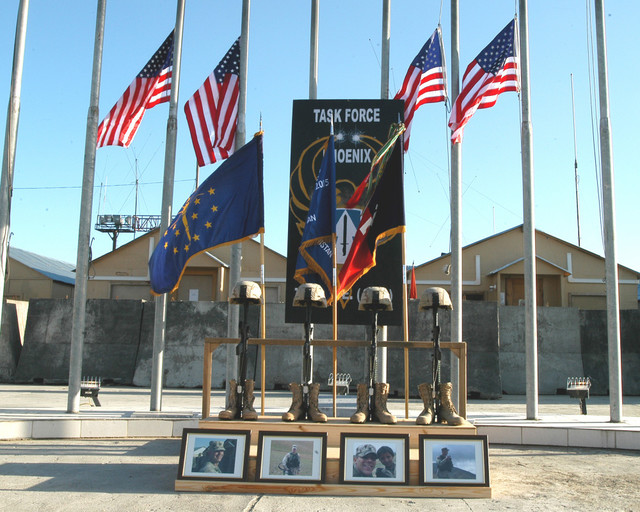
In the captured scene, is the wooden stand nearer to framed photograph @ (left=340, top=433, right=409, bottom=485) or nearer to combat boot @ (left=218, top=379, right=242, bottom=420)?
framed photograph @ (left=340, top=433, right=409, bottom=485)

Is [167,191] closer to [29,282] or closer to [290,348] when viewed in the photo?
[290,348]

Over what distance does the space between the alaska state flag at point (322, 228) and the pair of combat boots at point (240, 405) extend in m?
1.77

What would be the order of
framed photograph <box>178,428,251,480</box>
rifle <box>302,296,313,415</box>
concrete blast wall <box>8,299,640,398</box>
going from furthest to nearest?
concrete blast wall <box>8,299,640,398</box>, rifle <box>302,296,313,415</box>, framed photograph <box>178,428,251,480</box>

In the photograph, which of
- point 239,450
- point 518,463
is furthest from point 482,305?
point 239,450

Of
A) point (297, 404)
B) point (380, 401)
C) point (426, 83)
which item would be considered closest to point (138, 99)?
point (426, 83)

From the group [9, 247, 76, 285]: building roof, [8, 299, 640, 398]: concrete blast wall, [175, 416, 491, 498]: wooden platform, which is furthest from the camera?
[9, 247, 76, 285]: building roof

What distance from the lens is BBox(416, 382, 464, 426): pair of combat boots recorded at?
281 inches

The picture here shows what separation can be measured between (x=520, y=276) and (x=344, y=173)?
2034 cm

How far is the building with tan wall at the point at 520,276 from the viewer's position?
93.9 feet

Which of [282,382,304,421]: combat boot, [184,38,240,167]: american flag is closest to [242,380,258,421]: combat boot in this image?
[282,382,304,421]: combat boot

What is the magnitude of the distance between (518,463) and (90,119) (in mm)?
8987

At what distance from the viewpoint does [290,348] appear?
752 inches

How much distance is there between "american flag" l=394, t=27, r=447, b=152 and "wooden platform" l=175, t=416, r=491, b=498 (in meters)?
5.72

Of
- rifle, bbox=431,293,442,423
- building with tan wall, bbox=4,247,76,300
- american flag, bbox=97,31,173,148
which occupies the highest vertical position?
american flag, bbox=97,31,173,148
